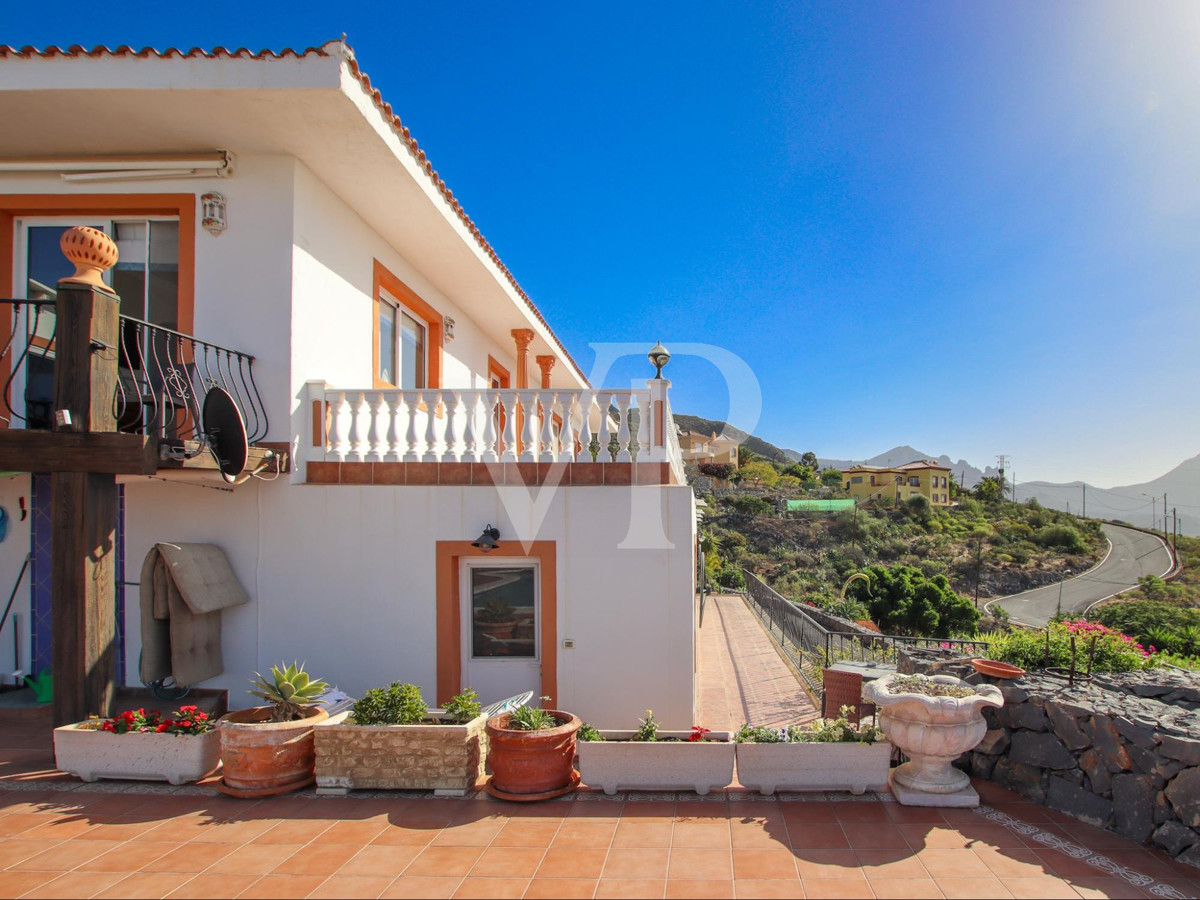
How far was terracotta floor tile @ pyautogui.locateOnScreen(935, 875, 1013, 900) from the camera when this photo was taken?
3.38 meters

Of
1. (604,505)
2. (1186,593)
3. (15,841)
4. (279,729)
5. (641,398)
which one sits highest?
(641,398)

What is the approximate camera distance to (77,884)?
11.6 ft

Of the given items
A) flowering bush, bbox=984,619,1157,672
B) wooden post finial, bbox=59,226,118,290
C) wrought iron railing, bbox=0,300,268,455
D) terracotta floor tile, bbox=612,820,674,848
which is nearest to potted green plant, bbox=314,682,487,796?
terracotta floor tile, bbox=612,820,674,848

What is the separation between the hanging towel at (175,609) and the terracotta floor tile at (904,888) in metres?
5.52

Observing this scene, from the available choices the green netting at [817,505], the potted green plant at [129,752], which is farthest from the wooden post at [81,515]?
the green netting at [817,505]

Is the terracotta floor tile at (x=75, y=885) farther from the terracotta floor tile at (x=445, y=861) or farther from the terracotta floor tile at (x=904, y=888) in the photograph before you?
the terracotta floor tile at (x=904, y=888)

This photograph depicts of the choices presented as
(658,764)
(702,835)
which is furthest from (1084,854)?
(658,764)

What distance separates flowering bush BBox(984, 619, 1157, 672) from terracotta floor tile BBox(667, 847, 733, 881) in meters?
3.34

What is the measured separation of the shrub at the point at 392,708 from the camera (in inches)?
194

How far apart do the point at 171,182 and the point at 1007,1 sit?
29.7 ft

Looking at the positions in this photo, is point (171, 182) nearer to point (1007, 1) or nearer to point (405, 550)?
point (405, 550)

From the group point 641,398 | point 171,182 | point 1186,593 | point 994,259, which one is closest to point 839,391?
point 994,259

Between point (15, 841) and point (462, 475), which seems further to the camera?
point (462, 475)

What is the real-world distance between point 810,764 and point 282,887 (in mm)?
3398
